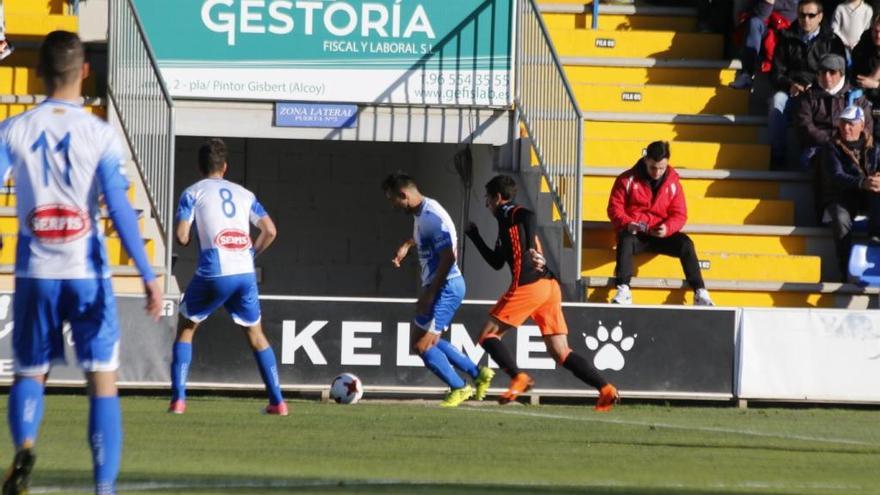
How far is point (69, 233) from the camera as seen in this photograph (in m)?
6.88

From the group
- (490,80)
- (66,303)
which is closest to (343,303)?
(490,80)

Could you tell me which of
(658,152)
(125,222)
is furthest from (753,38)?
(125,222)

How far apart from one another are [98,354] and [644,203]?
387 inches

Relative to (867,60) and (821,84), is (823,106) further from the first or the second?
(867,60)

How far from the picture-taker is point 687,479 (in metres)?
8.52

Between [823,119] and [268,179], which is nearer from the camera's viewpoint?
[823,119]

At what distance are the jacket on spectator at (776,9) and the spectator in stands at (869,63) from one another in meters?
1.18

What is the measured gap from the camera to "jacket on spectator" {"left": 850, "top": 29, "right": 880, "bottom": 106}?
18.1 meters

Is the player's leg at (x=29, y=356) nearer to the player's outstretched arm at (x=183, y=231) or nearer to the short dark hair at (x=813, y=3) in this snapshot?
the player's outstretched arm at (x=183, y=231)

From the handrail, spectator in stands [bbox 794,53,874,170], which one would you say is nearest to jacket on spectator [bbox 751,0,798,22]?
spectator in stands [bbox 794,53,874,170]

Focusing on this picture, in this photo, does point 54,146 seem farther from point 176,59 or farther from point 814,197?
point 814,197

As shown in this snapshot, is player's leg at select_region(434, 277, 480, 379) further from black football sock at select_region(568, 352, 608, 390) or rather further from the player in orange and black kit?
black football sock at select_region(568, 352, 608, 390)

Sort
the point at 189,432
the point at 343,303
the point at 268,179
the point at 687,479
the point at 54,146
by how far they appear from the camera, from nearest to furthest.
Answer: the point at 54,146 < the point at 687,479 < the point at 189,432 < the point at 343,303 < the point at 268,179

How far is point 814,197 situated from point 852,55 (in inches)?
73.5
